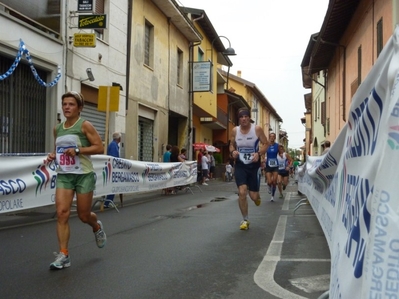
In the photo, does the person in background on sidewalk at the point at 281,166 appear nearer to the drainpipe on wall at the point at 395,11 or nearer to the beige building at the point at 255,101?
the drainpipe on wall at the point at 395,11

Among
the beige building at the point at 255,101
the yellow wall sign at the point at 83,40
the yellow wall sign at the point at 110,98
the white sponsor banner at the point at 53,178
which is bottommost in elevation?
the white sponsor banner at the point at 53,178

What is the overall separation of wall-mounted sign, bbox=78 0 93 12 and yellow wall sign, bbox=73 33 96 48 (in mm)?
668

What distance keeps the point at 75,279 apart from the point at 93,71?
12.3 meters

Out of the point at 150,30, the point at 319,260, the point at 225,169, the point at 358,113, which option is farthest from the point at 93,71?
the point at 225,169

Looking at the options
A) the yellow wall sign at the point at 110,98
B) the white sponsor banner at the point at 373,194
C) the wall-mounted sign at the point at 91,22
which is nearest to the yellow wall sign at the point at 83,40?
the wall-mounted sign at the point at 91,22

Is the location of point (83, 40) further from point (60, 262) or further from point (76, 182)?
point (60, 262)

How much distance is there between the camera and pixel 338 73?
73.8 ft

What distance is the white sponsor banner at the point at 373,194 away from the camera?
1.81 meters

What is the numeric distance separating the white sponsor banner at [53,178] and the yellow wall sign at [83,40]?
12.0ft

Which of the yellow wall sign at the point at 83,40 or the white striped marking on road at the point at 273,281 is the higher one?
the yellow wall sign at the point at 83,40

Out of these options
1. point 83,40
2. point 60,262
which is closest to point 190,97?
point 83,40

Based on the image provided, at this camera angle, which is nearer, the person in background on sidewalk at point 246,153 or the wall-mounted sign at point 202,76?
the person in background on sidewalk at point 246,153

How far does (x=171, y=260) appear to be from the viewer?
5738mm

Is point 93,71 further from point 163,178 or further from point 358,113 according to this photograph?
point 358,113
